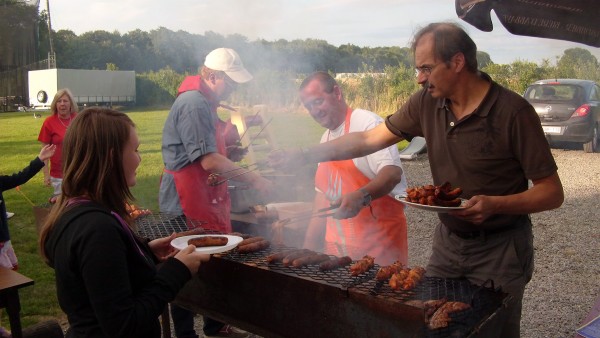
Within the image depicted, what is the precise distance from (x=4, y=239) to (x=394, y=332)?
3.57 meters

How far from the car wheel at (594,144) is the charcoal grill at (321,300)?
40.9 feet

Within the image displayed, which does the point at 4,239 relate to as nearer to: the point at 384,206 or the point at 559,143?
the point at 384,206

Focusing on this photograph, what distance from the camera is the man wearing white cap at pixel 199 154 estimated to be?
3.76 meters

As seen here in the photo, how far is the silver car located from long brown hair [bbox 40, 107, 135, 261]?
12.7m

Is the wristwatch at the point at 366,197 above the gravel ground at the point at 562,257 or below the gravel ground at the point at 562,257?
above

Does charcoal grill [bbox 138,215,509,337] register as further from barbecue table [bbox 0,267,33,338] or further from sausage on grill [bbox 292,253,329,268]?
barbecue table [bbox 0,267,33,338]

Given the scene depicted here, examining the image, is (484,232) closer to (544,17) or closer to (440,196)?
(440,196)

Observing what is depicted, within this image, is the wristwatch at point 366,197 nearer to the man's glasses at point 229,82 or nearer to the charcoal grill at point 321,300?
the charcoal grill at point 321,300

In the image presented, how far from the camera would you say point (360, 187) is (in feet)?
10.7

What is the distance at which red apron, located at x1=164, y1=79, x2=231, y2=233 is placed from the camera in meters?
3.87

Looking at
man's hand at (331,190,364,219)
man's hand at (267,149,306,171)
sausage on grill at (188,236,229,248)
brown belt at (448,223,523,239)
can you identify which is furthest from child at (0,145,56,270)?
brown belt at (448,223,523,239)

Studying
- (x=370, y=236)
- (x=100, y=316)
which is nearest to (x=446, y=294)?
(x=370, y=236)

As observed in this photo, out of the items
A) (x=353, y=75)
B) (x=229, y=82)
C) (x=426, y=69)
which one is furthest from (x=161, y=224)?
(x=353, y=75)

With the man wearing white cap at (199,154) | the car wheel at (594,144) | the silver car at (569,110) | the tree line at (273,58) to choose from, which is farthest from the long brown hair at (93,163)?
the car wheel at (594,144)
